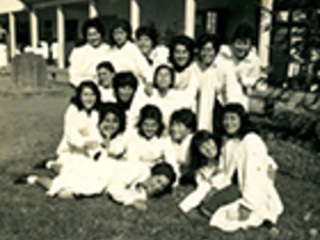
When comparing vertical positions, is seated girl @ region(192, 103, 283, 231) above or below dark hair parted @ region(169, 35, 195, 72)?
below

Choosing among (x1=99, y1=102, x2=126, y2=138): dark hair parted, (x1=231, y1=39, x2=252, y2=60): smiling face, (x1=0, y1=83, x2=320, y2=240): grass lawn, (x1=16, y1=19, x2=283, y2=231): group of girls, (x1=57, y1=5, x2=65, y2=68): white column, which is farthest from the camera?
(x1=57, y1=5, x2=65, y2=68): white column

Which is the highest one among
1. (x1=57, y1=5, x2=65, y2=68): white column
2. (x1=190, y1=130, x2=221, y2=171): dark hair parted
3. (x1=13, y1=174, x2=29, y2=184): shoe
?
(x1=57, y1=5, x2=65, y2=68): white column

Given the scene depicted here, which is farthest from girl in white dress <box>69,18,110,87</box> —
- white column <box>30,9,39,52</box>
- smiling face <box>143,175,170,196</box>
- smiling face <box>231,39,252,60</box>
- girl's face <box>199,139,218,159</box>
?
white column <box>30,9,39,52</box>

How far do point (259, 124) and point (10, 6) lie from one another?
19190mm

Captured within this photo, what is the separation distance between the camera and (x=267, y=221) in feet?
13.0

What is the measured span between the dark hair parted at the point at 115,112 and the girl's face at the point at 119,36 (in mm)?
1056

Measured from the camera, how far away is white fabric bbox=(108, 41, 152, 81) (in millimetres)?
5649

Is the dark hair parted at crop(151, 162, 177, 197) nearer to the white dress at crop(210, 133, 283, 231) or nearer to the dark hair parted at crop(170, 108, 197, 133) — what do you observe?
the dark hair parted at crop(170, 108, 197, 133)

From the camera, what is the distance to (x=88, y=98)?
4.95 m

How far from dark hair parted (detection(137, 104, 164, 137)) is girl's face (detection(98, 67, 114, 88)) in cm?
71

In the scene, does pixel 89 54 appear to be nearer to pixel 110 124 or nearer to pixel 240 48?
pixel 110 124

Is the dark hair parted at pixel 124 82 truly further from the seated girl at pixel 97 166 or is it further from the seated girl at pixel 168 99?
the seated girl at pixel 97 166

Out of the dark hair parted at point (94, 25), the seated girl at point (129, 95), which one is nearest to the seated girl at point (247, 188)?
the seated girl at point (129, 95)

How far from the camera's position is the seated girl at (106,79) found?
5305mm
